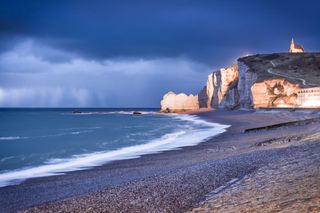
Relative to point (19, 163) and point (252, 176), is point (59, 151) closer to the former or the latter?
point (19, 163)

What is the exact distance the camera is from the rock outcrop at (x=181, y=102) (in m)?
139

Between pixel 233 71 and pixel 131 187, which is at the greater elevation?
pixel 233 71

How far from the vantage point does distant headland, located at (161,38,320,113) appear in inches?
2926

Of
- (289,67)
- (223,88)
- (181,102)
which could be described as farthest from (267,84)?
(181,102)

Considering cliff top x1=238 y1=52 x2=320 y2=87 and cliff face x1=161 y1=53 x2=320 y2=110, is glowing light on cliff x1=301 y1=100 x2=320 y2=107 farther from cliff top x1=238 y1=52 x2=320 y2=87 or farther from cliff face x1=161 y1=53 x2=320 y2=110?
cliff top x1=238 y1=52 x2=320 y2=87

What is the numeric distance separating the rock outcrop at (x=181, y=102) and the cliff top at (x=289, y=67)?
121 ft

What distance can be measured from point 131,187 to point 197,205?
3.24 metres

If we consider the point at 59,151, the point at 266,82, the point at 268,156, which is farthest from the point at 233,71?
the point at 268,156

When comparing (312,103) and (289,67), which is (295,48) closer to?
(289,67)

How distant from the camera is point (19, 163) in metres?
21.4

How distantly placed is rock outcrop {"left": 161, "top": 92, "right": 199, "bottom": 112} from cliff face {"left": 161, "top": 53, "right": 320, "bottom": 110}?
16.1 inches

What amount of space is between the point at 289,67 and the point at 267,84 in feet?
74.8

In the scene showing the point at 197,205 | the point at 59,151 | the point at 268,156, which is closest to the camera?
the point at 197,205

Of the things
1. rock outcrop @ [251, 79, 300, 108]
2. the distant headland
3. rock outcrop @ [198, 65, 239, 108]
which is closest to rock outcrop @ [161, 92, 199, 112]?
the distant headland
